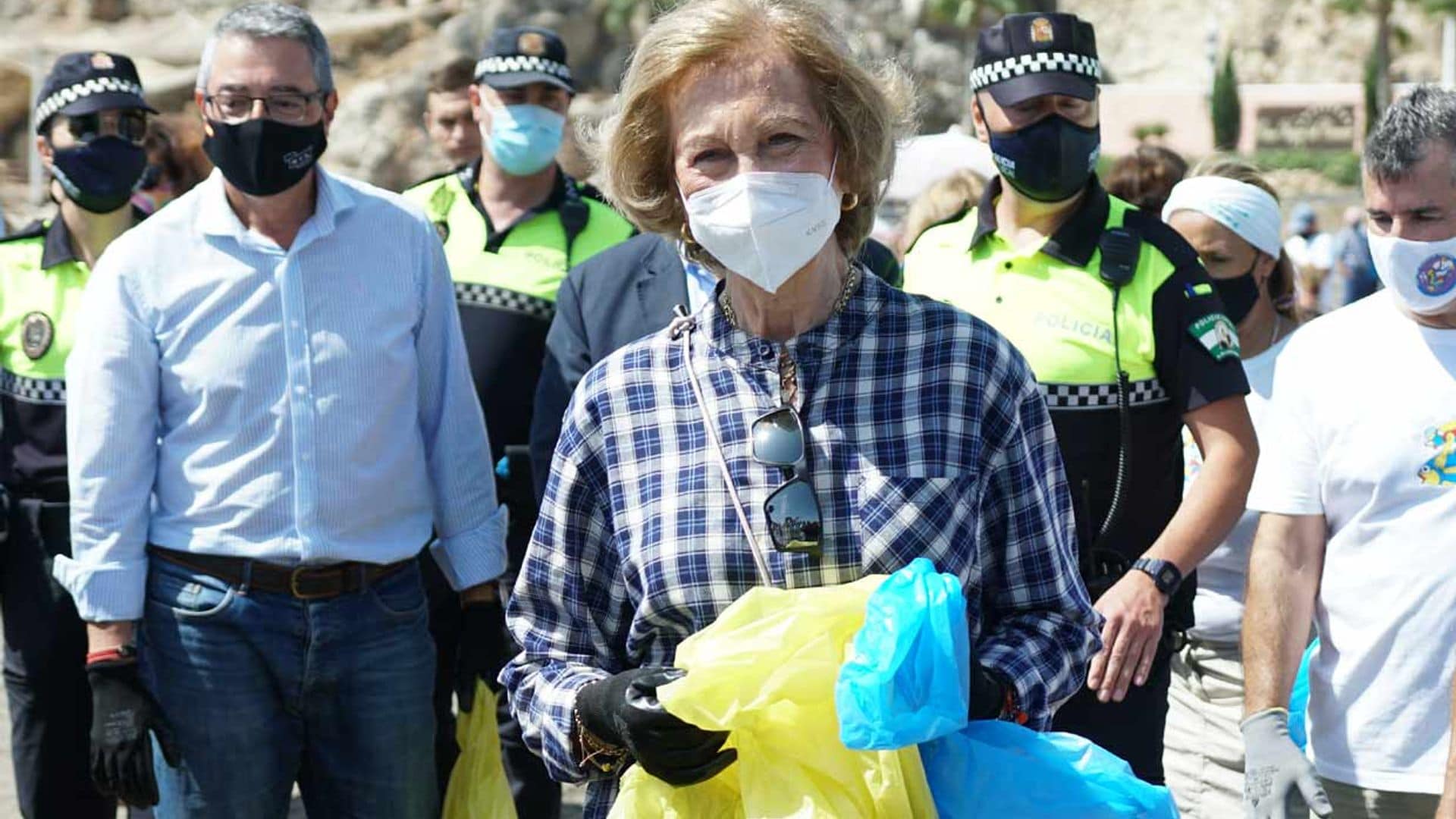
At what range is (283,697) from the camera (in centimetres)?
405

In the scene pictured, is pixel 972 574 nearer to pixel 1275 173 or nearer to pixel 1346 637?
pixel 1346 637

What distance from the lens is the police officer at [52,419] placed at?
16.7 ft

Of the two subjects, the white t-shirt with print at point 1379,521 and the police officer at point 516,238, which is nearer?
the white t-shirt with print at point 1379,521

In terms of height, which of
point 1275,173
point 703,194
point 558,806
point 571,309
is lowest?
point 1275,173

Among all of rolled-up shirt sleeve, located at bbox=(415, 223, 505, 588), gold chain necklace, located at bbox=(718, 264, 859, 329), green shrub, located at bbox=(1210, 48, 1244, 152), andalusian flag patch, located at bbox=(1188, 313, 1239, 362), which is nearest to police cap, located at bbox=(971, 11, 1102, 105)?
andalusian flag patch, located at bbox=(1188, 313, 1239, 362)

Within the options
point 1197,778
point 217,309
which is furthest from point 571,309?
point 1197,778

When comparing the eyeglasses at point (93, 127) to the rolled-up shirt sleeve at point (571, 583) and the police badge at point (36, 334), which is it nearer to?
the police badge at point (36, 334)

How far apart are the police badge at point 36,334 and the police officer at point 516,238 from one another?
1.10 m

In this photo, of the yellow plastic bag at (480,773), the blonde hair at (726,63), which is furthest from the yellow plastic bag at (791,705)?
the yellow plastic bag at (480,773)

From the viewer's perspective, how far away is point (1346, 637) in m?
3.80

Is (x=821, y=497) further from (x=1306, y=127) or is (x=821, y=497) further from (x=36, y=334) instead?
(x=1306, y=127)

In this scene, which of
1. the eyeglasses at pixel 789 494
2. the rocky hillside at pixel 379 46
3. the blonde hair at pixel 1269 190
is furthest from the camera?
the rocky hillside at pixel 379 46

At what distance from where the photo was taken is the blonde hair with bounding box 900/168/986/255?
6.70 m

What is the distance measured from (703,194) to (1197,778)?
2.90 m
